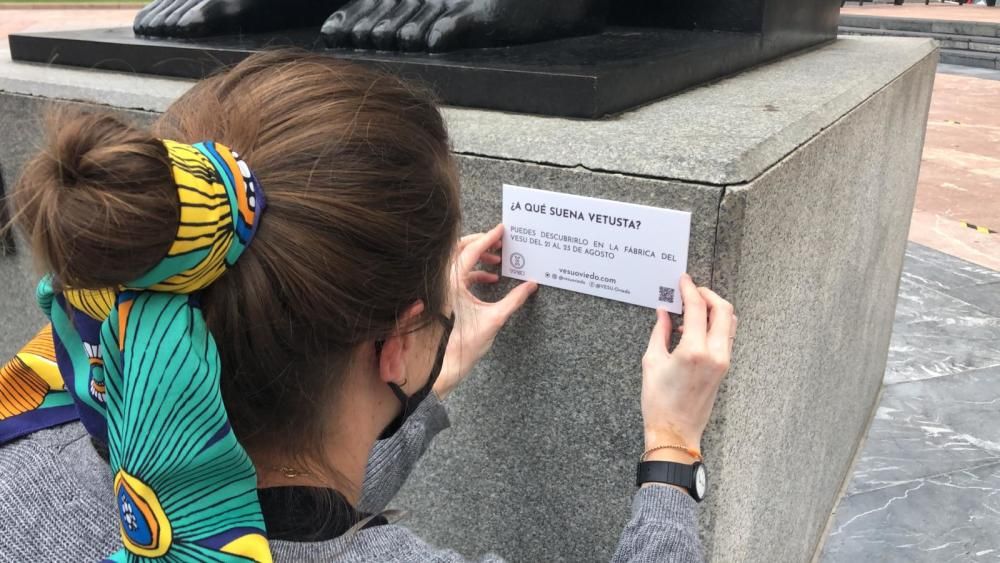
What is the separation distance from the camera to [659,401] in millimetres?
1207

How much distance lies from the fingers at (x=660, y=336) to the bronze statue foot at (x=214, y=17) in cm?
154

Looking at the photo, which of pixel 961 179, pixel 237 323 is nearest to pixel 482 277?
pixel 237 323

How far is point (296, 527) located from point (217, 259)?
0.34 metres

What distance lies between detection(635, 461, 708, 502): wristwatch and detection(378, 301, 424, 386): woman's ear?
1.17 ft

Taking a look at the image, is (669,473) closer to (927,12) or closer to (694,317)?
(694,317)

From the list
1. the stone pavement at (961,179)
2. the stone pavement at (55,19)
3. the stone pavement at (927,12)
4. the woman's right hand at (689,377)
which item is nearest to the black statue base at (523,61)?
the woman's right hand at (689,377)

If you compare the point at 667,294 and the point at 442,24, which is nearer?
the point at 667,294

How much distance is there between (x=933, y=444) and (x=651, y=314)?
2168mm

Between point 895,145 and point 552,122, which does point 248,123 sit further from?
point 895,145

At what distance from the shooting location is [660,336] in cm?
128

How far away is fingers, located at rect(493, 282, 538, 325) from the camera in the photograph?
147cm

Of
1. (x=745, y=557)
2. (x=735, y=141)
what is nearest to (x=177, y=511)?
(x=735, y=141)

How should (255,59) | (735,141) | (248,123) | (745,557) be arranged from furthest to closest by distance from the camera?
1. (745,557)
2. (735,141)
3. (255,59)
4. (248,123)

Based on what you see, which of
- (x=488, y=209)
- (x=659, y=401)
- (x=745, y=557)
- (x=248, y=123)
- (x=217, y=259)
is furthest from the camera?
(x=745, y=557)
